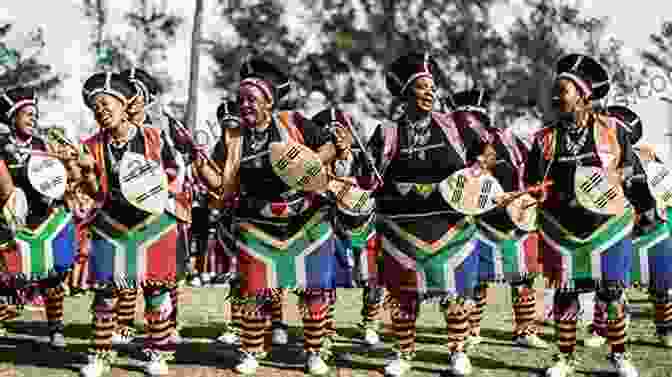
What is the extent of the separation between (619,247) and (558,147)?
0.73m

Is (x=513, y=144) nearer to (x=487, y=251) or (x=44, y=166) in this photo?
(x=487, y=251)

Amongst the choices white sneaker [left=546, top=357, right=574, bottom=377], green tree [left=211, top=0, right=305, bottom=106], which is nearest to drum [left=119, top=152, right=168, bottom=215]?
white sneaker [left=546, top=357, right=574, bottom=377]

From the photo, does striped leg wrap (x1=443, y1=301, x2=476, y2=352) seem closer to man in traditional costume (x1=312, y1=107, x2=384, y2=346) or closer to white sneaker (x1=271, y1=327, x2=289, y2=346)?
man in traditional costume (x1=312, y1=107, x2=384, y2=346)

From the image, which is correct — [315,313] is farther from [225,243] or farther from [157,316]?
[157,316]

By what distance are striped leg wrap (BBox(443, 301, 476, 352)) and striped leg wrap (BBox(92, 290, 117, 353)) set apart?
2.21 metres

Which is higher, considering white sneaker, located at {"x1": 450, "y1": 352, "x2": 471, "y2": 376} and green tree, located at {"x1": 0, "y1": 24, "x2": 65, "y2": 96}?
green tree, located at {"x1": 0, "y1": 24, "x2": 65, "y2": 96}

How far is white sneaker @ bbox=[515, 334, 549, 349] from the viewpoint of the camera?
280 inches

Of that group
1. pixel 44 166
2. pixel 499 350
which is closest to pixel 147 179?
pixel 44 166

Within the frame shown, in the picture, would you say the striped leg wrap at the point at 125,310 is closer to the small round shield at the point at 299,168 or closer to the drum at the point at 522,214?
the small round shield at the point at 299,168

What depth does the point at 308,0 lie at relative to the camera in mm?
29953

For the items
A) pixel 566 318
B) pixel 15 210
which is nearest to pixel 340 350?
pixel 566 318

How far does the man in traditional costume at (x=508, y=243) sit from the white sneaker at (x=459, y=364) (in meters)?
0.47

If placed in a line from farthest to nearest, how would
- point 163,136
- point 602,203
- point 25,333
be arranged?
point 25,333
point 163,136
point 602,203

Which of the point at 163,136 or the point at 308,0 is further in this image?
the point at 308,0
